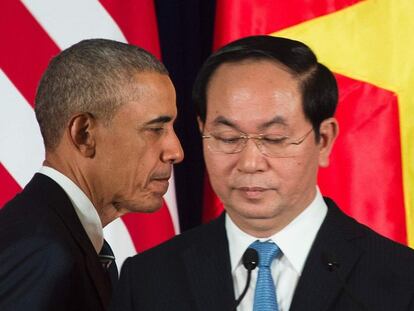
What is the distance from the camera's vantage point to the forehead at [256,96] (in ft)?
4.20

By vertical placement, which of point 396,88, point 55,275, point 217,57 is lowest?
point 396,88

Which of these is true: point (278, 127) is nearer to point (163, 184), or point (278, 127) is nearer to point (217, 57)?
point (217, 57)

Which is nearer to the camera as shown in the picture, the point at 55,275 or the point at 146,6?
the point at 55,275

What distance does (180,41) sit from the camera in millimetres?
2393

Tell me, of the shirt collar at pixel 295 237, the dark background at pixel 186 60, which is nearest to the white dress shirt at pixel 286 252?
the shirt collar at pixel 295 237

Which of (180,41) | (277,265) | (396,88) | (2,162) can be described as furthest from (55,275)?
(180,41)

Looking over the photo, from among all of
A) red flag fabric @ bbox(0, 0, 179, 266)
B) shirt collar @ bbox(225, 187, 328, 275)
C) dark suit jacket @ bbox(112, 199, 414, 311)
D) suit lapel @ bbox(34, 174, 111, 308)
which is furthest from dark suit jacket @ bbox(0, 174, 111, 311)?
red flag fabric @ bbox(0, 0, 179, 266)

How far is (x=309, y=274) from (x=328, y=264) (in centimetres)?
3

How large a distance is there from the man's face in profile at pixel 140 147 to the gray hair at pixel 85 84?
21 millimetres

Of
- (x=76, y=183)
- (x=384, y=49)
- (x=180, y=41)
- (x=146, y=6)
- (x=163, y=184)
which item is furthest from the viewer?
(x=180, y=41)

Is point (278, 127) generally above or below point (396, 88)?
above

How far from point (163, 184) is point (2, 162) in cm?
56

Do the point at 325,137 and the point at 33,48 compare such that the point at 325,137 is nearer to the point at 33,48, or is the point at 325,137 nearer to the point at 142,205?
the point at 142,205

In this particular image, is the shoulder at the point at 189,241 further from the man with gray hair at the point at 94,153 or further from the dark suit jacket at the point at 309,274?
the man with gray hair at the point at 94,153
